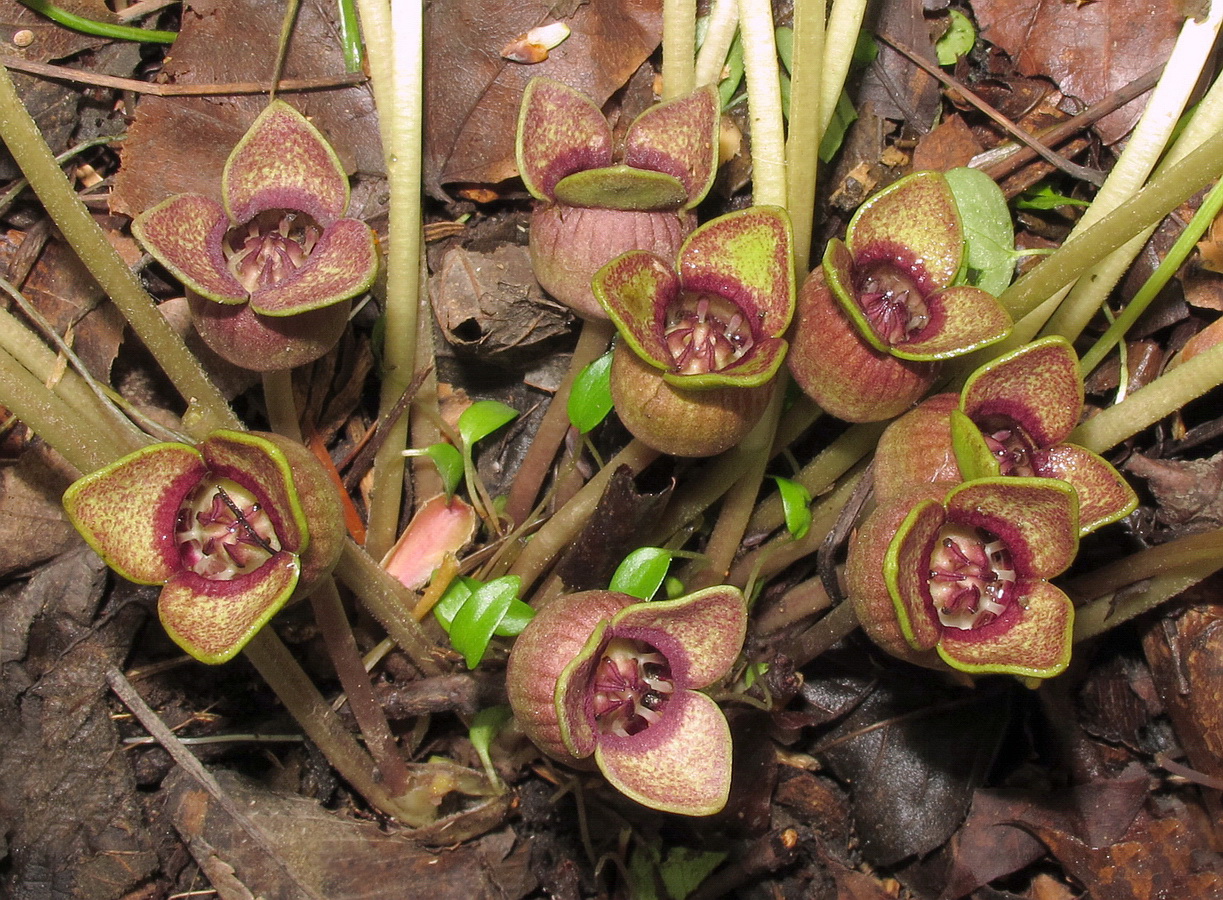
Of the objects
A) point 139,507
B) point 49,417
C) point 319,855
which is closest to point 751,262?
point 139,507

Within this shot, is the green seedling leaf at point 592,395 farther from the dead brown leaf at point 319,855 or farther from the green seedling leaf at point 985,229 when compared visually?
the dead brown leaf at point 319,855

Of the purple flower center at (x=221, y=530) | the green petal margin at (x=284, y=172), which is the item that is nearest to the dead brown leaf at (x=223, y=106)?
the green petal margin at (x=284, y=172)

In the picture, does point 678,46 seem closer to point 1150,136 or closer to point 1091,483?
point 1150,136

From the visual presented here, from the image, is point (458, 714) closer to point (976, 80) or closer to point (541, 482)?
point (541, 482)

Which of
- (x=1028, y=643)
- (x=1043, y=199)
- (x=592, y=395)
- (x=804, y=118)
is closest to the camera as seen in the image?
(x=1028, y=643)

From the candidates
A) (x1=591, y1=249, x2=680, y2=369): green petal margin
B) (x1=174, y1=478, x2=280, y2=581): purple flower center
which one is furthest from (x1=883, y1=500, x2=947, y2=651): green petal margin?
(x1=174, y1=478, x2=280, y2=581): purple flower center

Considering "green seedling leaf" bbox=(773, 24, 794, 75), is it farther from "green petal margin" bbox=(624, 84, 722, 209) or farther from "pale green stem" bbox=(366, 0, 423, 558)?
"pale green stem" bbox=(366, 0, 423, 558)
